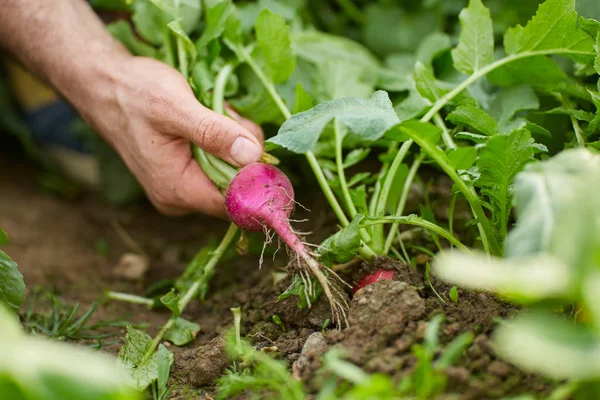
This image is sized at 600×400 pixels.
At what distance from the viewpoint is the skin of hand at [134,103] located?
1.39m

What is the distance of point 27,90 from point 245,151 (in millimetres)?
2184

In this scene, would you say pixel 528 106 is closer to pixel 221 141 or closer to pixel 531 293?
pixel 221 141

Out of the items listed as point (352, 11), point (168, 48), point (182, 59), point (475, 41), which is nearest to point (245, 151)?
point (182, 59)

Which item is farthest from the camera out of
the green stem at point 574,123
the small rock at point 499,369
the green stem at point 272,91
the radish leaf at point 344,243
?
the green stem at point 272,91

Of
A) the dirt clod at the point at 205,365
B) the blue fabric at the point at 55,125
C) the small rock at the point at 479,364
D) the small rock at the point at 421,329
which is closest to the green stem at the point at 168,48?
the dirt clod at the point at 205,365

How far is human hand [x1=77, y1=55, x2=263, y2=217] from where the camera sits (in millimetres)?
1368

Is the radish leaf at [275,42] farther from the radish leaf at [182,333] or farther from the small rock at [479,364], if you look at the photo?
the small rock at [479,364]

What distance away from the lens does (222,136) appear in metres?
1.35

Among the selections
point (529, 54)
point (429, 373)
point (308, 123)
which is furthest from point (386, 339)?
point (529, 54)

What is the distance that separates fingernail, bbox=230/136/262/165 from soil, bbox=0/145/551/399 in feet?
1.04

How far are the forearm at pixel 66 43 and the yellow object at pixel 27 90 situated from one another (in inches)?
48.2

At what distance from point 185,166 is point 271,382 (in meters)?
0.77

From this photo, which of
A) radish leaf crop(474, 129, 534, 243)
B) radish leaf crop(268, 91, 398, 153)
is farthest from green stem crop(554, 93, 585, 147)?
radish leaf crop(268, 91, 398, 153)

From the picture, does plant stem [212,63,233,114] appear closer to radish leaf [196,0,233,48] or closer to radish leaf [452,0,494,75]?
radish leaf [196,0,233,48]
